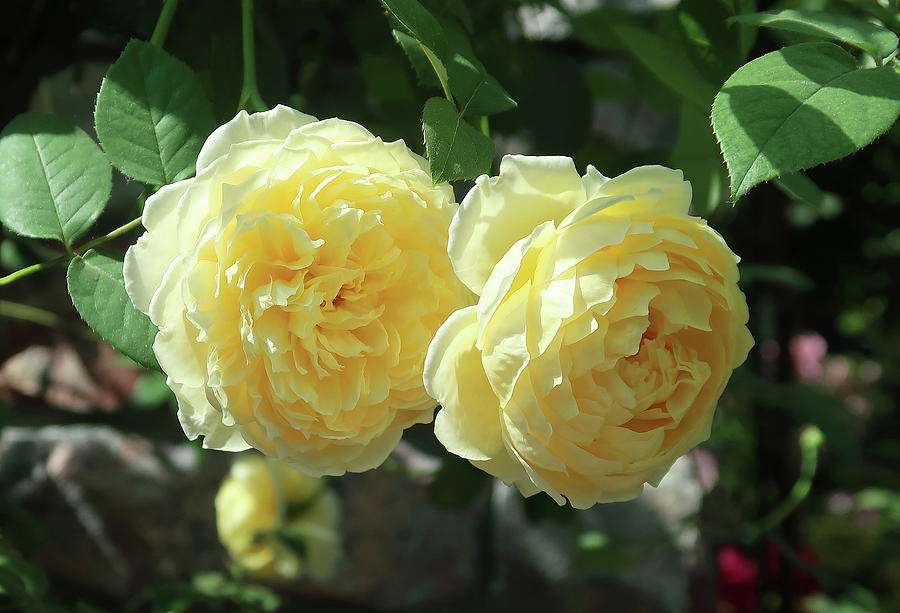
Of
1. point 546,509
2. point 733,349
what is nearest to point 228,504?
point 546,509

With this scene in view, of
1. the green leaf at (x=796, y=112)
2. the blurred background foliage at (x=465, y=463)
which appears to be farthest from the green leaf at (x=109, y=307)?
the green leaf at (x=796, y=112)

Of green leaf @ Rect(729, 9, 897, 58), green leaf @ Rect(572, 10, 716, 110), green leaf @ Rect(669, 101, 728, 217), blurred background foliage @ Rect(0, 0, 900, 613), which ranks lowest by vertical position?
blurred background foliage @ Rect(0, 0, 900, 613)

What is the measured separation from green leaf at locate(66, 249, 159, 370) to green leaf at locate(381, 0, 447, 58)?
0.51 feet

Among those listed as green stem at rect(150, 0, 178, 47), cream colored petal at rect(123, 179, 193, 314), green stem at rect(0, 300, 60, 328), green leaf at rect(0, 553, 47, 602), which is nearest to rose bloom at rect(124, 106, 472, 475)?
cream colored petal at rect(123, 179, 193, 314)

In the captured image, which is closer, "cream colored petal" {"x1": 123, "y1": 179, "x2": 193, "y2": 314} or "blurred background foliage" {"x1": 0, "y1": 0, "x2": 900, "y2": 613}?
"cream colored petal" {"x1": 123, "y1": 179, "x2": 193, "y2": 314}

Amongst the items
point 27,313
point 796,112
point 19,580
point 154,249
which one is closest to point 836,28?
point 796,112

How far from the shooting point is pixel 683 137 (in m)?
0.52

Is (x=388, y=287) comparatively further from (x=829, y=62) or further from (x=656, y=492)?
(x=656, y=492)

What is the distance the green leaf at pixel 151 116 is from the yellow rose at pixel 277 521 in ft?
1.84

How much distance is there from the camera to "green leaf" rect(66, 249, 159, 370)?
361 millimetres

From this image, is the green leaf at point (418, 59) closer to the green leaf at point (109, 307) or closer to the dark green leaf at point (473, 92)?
the dark green leaf at point (473, 92)

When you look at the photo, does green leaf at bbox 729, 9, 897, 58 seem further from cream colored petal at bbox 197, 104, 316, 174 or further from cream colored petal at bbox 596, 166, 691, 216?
cream colored petal at bbox 197, 104, 316, 174

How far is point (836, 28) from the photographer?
33 centimetres

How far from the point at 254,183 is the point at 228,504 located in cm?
70
